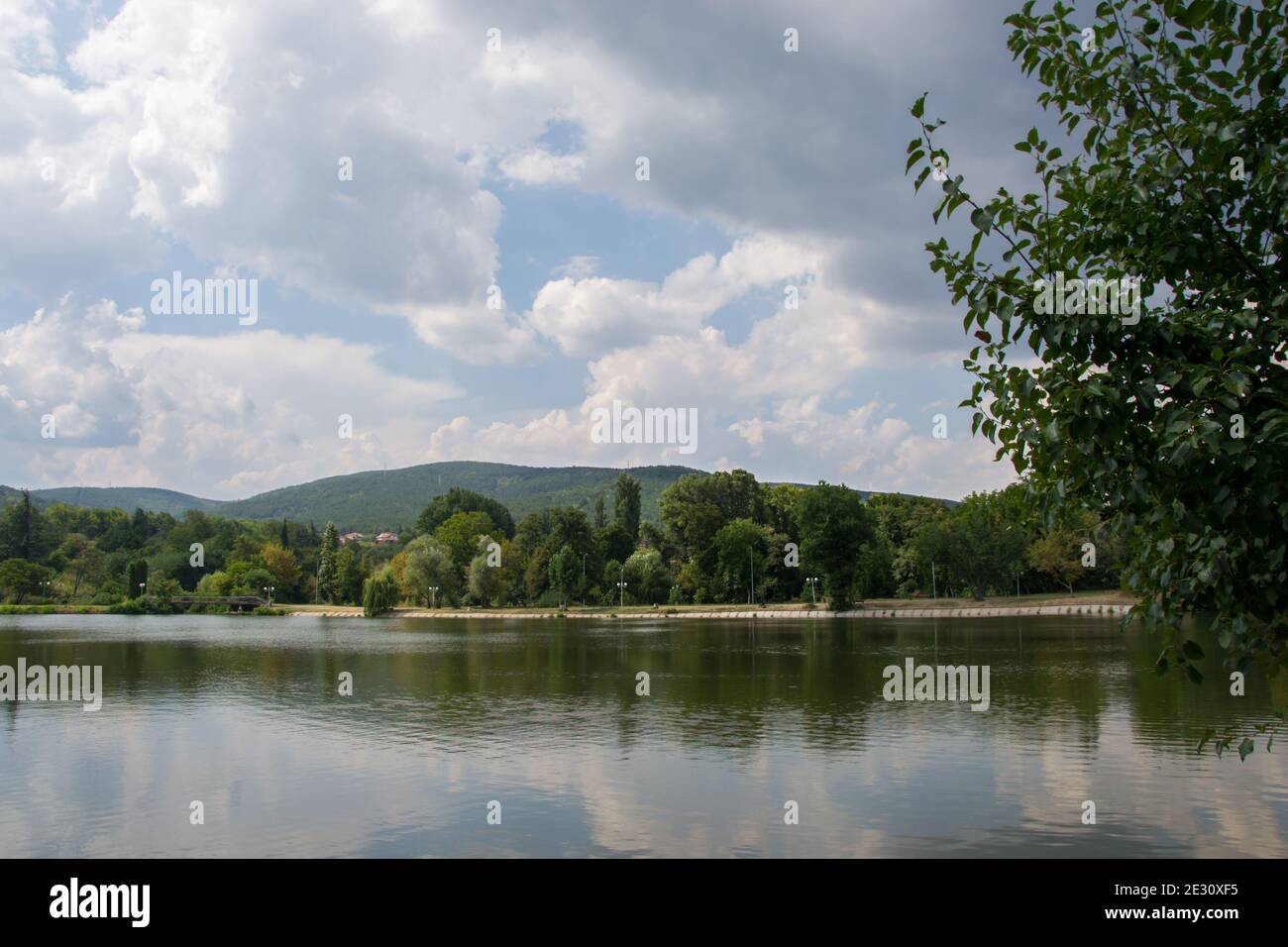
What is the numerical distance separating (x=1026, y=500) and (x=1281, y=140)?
2.58 metres

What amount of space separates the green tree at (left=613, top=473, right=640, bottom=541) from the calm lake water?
96.3 meters

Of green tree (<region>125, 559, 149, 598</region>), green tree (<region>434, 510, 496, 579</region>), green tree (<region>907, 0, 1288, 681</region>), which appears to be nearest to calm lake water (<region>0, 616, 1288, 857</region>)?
green tree (<region>907, 0, 1288, 681</region>)

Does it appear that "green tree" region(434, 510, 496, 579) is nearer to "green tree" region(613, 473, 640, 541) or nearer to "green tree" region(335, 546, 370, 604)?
"green tree" region(335, 546, 370, 604)

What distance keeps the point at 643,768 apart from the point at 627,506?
11659 centimetres

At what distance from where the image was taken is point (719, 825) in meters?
13.1

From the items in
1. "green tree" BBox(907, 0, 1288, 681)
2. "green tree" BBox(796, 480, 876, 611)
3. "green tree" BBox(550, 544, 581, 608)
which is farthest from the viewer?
"green tree" BBox(550, 544, 581, 608)

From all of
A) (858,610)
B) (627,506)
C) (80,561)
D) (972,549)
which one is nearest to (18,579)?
(80,561)

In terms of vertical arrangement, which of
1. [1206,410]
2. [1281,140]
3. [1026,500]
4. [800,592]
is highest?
[1281,140]

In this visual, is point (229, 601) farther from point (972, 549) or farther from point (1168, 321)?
point (1168, 321)

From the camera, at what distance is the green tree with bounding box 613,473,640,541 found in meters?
132

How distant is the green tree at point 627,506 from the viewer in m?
132
